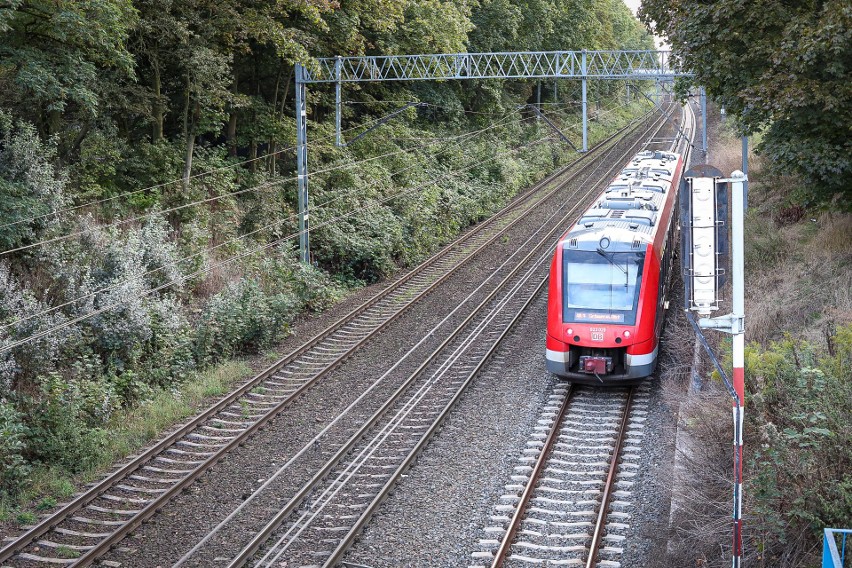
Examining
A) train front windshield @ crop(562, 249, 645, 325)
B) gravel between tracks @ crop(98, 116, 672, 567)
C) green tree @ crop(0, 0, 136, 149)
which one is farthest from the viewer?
green tree @ crop(0, 0, 136, 149)

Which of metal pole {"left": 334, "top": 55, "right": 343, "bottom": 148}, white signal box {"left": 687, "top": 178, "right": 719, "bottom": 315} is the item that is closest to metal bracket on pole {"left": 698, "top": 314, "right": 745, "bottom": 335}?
white signal box {"left": 687, "top": 178, "right": 719, "bottom": 315}

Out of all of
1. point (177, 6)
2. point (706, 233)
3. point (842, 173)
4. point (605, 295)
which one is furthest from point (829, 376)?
point (177, 6)

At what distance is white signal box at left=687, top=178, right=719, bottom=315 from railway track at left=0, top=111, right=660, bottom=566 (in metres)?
7.13

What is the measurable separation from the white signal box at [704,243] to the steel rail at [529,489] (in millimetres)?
3419

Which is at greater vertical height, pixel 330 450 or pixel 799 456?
pixel 799 456

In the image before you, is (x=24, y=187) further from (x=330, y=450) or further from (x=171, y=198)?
(x=330, y=450)

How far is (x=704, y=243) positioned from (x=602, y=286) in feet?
19.5

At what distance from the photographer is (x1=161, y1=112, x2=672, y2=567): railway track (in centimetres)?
984

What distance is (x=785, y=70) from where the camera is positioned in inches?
558

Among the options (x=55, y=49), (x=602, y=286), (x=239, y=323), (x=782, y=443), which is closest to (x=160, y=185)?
(x=55, y=49)

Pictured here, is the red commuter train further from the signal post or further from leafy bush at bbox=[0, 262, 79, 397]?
leafy bush at bbox=[0, 262, 79, 397]

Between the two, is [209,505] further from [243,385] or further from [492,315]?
[492,315]

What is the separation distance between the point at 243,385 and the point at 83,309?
3201mm

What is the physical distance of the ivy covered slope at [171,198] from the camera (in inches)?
575
